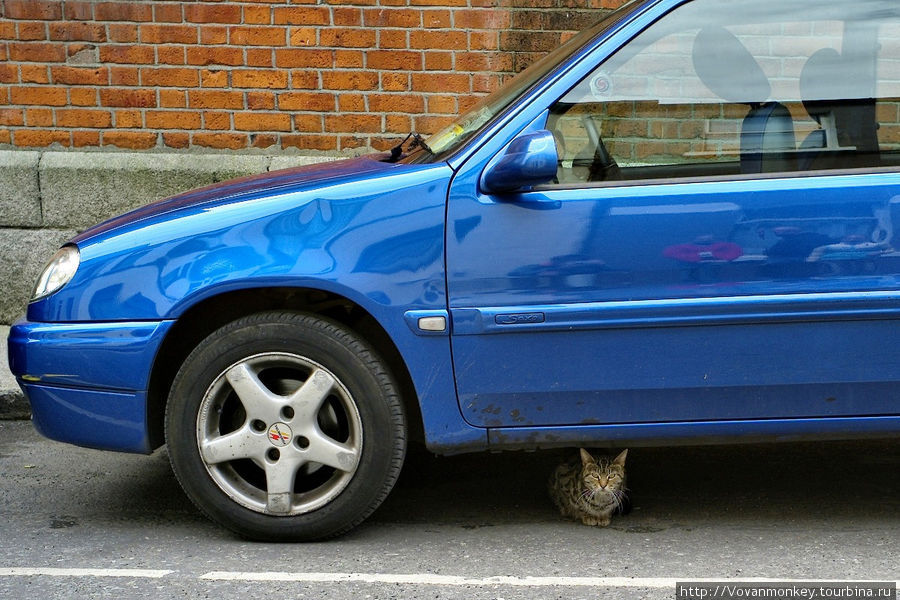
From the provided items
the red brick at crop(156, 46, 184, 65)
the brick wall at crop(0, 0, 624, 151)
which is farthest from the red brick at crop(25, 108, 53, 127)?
the red brick at crop(156, 46, 184, 65)

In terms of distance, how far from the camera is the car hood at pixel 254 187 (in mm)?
3840

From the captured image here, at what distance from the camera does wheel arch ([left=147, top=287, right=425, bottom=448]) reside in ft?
12.7

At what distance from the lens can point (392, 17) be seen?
698 cm

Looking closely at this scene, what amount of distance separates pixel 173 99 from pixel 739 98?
4.32 m

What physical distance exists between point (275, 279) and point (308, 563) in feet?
3.06

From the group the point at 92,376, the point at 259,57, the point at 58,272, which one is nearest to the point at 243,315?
the point at 92,376

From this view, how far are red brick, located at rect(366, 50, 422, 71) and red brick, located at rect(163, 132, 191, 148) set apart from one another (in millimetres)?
1221

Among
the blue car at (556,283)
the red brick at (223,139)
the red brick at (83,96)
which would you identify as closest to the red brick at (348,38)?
the red brick at (223,139)

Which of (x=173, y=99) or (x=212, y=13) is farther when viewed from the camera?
(x=173, y=99)

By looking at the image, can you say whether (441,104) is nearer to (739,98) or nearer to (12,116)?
(12,116)

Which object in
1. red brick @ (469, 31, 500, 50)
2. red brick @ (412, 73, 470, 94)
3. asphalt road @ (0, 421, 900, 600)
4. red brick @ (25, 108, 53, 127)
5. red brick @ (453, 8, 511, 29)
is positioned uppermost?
red brick @ (453, 8, 511, 29)

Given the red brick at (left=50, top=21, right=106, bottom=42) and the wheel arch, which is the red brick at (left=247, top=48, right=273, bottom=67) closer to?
the red brick at (left=50, top=21, right=106, bottom=42)

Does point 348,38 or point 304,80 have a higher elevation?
point 348,38

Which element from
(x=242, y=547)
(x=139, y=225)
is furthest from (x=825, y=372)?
(x=139, y=225)
